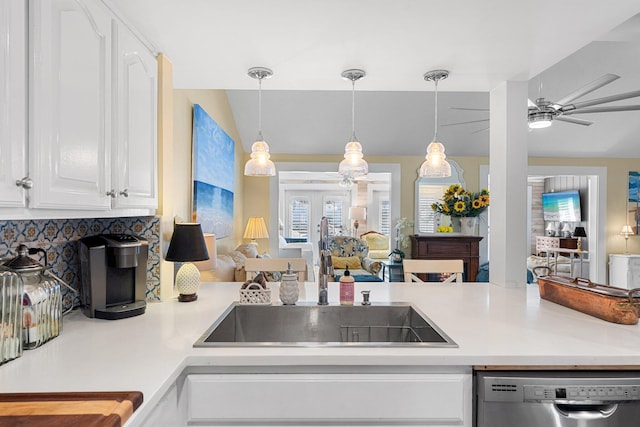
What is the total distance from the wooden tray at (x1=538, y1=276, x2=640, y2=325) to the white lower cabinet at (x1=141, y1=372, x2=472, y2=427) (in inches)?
30.6

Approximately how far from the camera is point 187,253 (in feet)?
5.76

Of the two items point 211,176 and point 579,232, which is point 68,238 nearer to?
point 211,176

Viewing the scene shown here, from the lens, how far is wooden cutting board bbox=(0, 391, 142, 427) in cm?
75

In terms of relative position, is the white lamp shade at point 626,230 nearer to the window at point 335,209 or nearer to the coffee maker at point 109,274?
the window at point 335,209

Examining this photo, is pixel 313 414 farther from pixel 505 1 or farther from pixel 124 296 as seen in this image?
pixel 505 1

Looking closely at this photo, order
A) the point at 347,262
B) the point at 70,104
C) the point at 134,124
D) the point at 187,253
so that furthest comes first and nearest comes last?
the point at 347,262 → the point at 187,253 → the point at 134,124 → the point at 70,104

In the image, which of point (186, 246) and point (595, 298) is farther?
point (186, 246)

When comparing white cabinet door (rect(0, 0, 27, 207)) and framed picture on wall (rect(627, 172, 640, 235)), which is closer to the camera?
white cabinet door (rect(0, 0, 27, 207))

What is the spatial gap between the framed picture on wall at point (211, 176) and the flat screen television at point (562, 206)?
6.52 m

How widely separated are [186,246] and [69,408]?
1.00 metres

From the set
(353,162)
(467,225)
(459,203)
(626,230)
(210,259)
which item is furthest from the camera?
(626,230)

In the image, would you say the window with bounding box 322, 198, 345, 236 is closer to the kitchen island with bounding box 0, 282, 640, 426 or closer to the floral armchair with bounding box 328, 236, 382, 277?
the floral armchair with bounding box 328, 236, 382, 277

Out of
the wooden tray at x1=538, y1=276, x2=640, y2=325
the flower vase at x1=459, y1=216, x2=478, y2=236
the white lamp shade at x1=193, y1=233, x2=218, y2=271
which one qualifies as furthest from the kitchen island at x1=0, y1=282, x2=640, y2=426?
the flower vase at x1=459, y1=216, x2=478, y2=236

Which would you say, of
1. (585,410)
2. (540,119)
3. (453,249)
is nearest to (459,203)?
(453,249)
